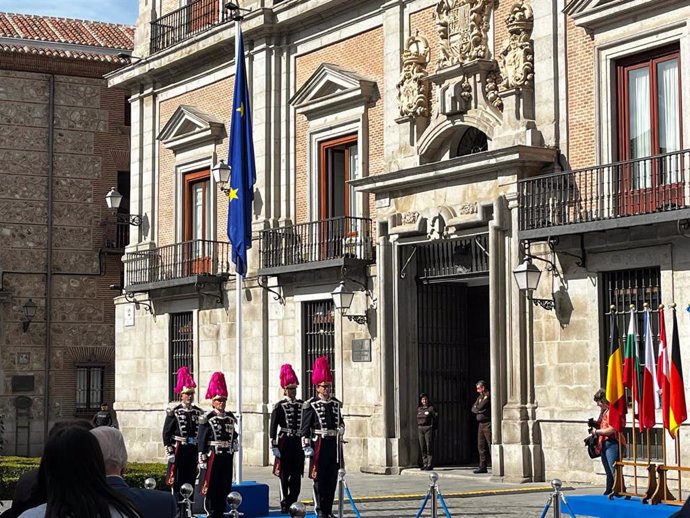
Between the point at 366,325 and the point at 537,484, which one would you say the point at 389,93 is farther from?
the point at 537,484

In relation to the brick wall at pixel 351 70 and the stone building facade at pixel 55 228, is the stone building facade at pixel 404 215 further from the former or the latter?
the stone building facade at pixel 55 228

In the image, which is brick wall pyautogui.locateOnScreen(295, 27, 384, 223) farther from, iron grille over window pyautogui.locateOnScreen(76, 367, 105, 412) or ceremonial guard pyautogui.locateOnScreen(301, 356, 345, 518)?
iron grille over window pyautogui.locateOnScreen(76, 367, 105, 412)

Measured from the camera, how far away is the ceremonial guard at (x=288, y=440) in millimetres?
16844

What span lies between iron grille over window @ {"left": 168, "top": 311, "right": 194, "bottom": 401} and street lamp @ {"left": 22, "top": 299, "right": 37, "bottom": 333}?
6941mm

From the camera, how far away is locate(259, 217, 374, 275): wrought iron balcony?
23.4m

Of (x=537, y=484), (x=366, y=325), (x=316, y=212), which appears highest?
(x=316, y=212)

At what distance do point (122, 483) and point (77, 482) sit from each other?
0.48 meters

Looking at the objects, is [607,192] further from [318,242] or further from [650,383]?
[318,242]

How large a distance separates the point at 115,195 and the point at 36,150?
19.3ft

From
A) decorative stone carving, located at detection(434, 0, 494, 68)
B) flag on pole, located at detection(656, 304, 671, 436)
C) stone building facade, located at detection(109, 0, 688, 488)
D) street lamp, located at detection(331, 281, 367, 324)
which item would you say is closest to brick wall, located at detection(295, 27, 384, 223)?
stone building facade, located at detection(109, 0, 688, 488)

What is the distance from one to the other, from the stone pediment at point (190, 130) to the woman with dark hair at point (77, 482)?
23.3 m

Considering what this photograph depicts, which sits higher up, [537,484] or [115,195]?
[115,195]

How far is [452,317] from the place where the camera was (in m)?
23.4

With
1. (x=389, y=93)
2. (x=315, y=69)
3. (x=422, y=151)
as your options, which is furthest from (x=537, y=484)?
(x=315, y=69)
